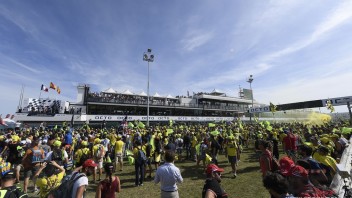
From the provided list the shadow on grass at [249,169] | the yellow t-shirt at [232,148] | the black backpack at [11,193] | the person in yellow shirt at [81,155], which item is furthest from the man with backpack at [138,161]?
the shadow on grass at [249,169]

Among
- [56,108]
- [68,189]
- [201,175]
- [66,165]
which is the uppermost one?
[56,108]

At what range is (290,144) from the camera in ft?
30.1

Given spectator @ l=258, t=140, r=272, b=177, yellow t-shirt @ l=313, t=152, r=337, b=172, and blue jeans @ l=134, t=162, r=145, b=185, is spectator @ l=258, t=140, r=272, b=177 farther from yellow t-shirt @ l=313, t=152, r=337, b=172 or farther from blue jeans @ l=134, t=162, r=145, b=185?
blue jeans @ l=134, t=162, r=145, b=185

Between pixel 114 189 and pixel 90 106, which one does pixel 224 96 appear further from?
pixel 114 189

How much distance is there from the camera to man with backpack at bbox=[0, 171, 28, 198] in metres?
2.60

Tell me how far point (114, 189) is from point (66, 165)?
13.7 ft

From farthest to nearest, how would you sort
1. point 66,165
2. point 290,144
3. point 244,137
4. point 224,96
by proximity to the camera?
point 224,96, point 244,137, point 290,144, point 66,165

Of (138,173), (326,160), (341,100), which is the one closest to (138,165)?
(138,173)

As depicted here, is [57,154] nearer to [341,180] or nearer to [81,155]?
[81,155]

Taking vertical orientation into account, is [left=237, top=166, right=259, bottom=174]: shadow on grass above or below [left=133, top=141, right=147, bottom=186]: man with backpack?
below

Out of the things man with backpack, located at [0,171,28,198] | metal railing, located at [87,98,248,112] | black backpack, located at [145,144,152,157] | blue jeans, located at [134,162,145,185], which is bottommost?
blue jeans, located at [134,162,145,185]

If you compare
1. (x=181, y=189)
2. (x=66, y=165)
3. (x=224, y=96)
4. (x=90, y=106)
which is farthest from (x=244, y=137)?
(x=224, y=96)

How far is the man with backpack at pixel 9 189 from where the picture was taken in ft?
8.54

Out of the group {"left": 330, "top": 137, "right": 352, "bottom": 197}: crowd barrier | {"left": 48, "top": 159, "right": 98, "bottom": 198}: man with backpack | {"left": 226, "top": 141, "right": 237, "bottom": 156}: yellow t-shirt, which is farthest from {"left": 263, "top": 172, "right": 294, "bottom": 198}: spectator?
{"left": 226, "top": 141, "right": 237, "bottom": 156}: yellow t-shirt
